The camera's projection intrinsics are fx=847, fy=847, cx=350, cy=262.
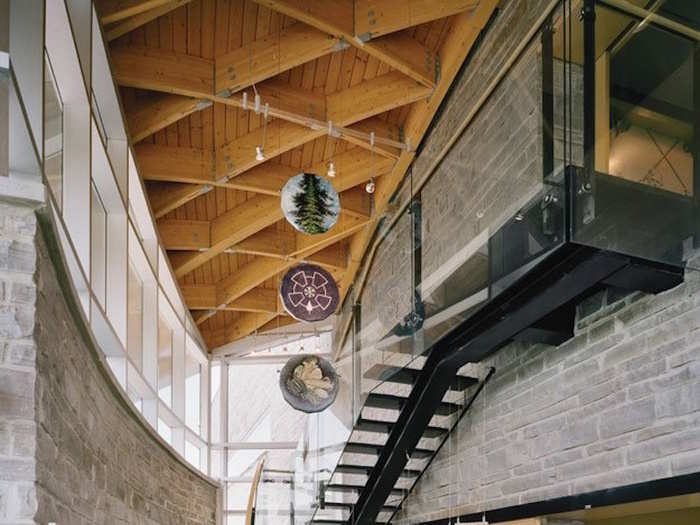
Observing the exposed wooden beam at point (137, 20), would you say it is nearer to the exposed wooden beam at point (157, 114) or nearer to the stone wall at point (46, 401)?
the exposed wooden beam at point (157, 114)

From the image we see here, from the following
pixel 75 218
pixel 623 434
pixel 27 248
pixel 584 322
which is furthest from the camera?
pixel 75 218

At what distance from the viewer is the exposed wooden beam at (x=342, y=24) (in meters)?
6.34

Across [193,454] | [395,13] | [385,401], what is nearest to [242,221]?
[385,401]

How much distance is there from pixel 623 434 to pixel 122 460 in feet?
12.2

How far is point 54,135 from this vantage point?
5164 millimetres

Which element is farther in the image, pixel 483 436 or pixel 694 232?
pixel 483 436

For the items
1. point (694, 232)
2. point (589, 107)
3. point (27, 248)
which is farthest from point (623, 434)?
point (27, 248)

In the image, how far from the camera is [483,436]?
6578 millimetres

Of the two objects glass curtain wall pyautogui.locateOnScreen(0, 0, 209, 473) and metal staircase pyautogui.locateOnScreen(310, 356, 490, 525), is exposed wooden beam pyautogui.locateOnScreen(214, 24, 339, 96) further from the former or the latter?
metal staircase pyautogui.locateOnScreen(310, 356, 490, 525)

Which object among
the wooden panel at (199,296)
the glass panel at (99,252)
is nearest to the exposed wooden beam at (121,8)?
the glass panel at (99,252)

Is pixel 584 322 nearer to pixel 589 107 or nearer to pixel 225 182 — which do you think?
pixel 589 107

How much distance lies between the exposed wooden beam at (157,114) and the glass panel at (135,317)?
1.46 meters

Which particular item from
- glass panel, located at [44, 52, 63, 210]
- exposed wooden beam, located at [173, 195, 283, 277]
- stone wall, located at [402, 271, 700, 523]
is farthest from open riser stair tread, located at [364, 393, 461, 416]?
exposed wooden beam, located at [173, 195, 283, 277]

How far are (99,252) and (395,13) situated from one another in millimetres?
2941
